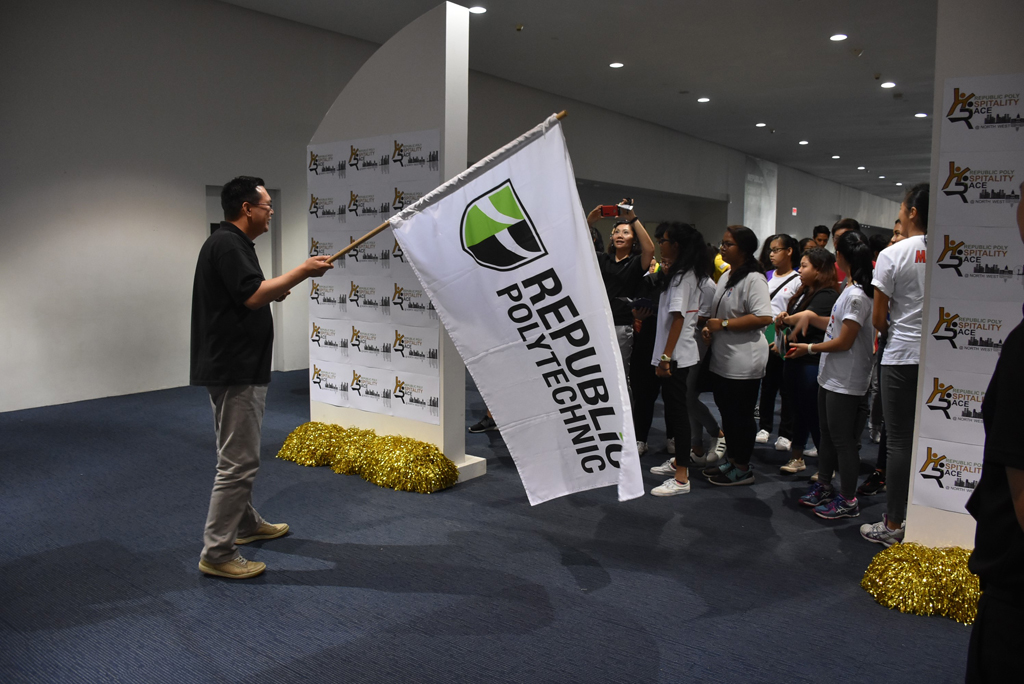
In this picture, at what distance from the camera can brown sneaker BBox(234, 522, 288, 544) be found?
3.26 metres

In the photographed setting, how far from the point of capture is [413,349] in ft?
13.9

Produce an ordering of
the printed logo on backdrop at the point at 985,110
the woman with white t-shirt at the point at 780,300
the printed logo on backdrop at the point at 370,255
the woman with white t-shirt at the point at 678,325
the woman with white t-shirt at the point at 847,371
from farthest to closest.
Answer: the woman with white t-shirt at the point at 780,300 → the printed logo on backdrop at the point at 370,255 → the woman with white t-shirt at the point at 678,325 → the woman with white t-shirt at the point at 847,371 → the printed logo on backdrop at the point at 985,110

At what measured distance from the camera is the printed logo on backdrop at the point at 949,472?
2.71m

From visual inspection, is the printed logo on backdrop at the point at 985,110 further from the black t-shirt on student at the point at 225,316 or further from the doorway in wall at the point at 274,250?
the doorway in wall at the point at 274,250

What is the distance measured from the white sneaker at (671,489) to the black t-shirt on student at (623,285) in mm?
1077

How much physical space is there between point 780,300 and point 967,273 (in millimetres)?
2233

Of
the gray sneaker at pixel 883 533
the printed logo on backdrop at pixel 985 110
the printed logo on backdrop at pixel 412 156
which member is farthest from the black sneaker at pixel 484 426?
the printed logo on backdrop at pixel 985 110

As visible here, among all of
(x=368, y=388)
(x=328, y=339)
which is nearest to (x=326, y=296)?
(x=328, y=339)

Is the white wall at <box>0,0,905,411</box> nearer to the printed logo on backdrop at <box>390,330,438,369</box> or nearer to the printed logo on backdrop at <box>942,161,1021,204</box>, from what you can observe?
the printed logo on backdrop at <box>390,330,438,369</box>

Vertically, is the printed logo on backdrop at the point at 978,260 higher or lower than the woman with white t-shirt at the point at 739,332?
higher

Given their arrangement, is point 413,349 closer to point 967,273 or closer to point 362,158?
point 362,158

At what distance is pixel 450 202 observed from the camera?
8.04 feet

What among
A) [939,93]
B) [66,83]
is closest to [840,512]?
[939,93]

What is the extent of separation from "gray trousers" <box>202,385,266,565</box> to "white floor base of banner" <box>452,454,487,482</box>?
151 centimetres
